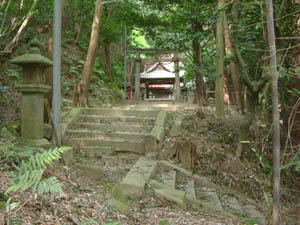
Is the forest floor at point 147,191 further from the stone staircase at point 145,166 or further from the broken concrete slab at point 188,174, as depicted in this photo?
the broken concrete slab at point 188,174

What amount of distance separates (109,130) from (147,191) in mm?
3770

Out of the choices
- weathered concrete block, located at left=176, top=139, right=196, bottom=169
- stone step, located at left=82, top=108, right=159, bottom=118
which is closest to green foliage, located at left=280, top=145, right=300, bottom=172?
weathered concrete block, located at left=176, top=139, right=196, bottom=169

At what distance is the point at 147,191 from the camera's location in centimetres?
475

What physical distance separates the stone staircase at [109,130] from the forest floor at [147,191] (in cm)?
29

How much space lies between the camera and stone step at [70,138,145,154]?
24.3ft

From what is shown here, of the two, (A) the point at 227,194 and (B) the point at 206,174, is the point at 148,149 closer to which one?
(B) the point at 206,174

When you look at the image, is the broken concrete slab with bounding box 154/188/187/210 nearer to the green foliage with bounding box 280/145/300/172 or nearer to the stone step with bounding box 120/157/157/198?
the stone step with bounding box 120/157/157/198

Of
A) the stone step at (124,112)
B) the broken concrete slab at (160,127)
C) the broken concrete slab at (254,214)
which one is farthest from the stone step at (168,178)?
the stone step at (124,112)

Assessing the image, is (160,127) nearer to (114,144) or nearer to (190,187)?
(114,144)

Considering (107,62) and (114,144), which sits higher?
(107,62)

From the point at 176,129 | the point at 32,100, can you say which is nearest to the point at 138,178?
the point at 32,100

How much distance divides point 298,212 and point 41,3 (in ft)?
36.5

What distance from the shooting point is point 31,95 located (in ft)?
18.1

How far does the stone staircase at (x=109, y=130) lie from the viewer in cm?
741
